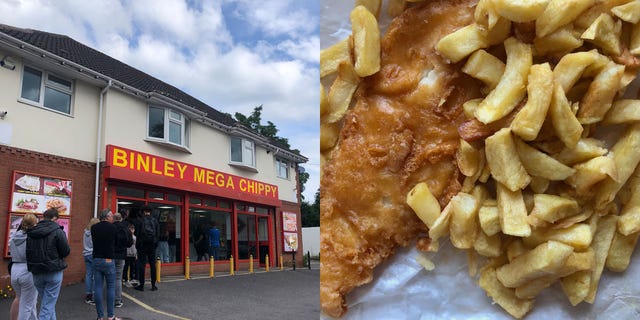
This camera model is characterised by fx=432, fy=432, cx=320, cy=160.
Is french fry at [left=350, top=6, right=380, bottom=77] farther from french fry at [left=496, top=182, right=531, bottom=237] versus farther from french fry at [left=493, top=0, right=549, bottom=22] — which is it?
french fry at [left=496, top=182, right=531, bottom=237]

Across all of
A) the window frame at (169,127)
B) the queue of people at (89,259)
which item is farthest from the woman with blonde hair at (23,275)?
the window frame at (169,127)

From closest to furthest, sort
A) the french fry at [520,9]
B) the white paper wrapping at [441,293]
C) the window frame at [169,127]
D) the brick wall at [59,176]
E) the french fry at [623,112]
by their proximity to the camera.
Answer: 1. the french fry at [520,9]
2. the french fry at [623,112]
3. the white paper wrapping at [441,293]
4. the brick wall at [59,176]
5. the window frame at [169,127]

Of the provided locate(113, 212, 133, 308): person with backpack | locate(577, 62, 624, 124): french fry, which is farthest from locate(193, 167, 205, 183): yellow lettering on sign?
locate(577, 62, 624, 124): french fry

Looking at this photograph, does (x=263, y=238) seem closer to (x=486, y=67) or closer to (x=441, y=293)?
(x=441, y=293)

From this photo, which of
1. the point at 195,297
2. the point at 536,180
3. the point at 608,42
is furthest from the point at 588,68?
the point at 195,297

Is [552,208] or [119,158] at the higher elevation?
[119,158]

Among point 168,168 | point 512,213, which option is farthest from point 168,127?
point 512,213

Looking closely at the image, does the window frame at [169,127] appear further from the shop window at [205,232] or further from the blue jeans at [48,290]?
the blue jeans at [48,290]
